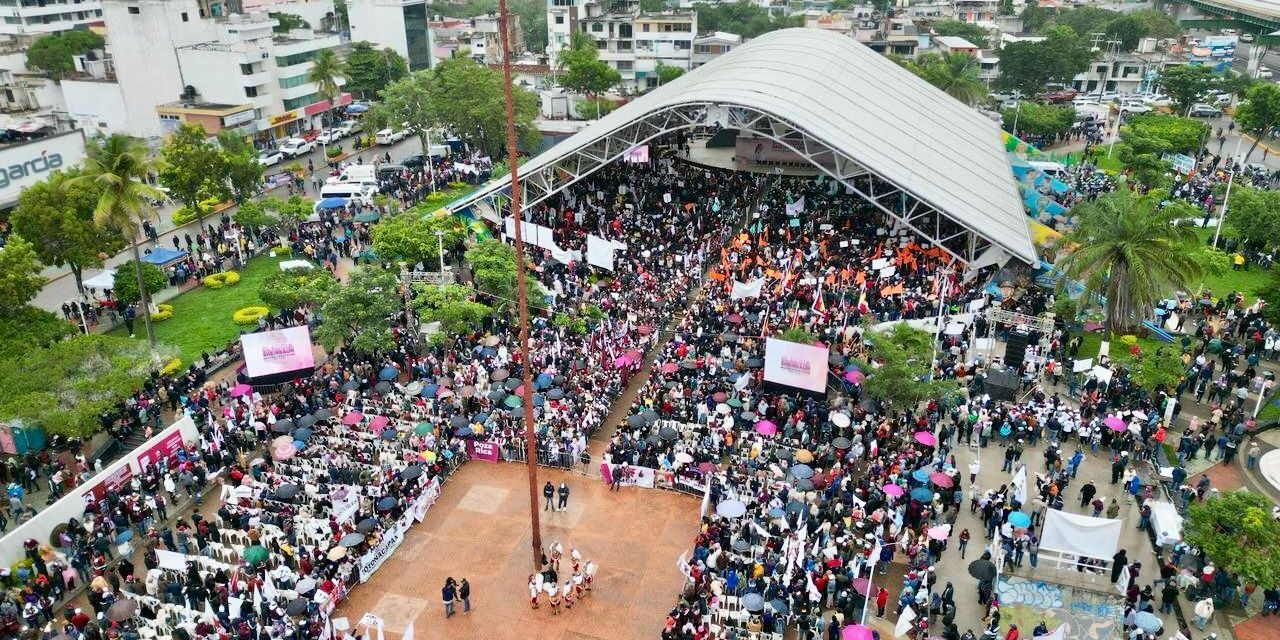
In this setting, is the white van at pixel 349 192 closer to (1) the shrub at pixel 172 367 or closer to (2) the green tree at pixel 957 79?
(1) the shrub at pixel 172 367

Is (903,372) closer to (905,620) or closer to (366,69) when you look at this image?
(905,620)

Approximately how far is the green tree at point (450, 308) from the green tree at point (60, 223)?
48.5 ft

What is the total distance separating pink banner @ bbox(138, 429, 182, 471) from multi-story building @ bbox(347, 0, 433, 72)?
72.9m

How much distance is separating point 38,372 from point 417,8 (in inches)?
3052

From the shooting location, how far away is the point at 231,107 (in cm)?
7031

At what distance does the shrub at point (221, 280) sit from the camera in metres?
44.0

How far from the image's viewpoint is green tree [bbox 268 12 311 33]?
99188 millimetres

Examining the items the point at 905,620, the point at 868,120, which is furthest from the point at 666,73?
the point at 905,620

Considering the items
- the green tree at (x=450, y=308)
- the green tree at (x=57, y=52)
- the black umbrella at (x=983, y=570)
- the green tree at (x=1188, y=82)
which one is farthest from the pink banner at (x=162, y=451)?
the green tree at (x=1188, y=82)

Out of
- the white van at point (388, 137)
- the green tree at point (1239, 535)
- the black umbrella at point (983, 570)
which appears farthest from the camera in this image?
the white van at point (388, 137)

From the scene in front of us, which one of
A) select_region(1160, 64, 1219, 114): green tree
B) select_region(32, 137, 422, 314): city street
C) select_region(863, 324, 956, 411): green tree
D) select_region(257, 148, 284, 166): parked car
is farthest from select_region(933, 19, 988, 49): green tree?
select_region(863, 324, 956, 411): green tree

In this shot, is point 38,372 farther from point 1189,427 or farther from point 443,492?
point 1189,427

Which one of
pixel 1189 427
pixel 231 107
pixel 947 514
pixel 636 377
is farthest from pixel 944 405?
pixel 231 107

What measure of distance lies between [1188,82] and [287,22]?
91.9 metres
